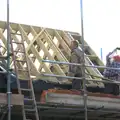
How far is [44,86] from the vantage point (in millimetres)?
10109

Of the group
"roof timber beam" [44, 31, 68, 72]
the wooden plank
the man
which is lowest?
the wooden plank

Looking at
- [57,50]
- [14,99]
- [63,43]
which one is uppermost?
[63,43]

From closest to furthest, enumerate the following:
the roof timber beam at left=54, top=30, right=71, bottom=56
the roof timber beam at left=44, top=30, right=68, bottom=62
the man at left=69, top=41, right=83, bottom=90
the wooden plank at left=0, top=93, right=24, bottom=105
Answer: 1. the wooden plank at left=0, top=93, right=24, bottom=105
2. the man at left=69, top=41, right=83, bottom=90
3. the roof timber beam at left=44, top=30, right=68, bottom=62
4. the roof timber beam at left=54, top=30, right=71, bottom=56

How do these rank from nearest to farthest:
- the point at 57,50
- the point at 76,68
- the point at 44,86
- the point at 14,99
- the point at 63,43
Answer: the point at 14,99, the point at 44,86, the point at 76,68, the point at 57,50, the point at 63,43

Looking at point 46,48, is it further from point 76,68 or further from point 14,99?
point 14,99

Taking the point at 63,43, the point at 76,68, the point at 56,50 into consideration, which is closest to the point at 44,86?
the point at 76,68

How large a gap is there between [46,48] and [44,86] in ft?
7.97

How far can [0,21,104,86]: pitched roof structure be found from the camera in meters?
11.6

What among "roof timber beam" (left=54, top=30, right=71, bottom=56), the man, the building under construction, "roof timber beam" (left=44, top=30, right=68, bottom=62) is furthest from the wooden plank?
"roof timber beam" (left=54, top=30, right=71, bottom=56)

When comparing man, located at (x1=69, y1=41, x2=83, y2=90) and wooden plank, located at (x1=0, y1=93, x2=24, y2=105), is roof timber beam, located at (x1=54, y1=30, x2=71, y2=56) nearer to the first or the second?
man, located at (x1=69, y1=41, x2=83, y2=90)

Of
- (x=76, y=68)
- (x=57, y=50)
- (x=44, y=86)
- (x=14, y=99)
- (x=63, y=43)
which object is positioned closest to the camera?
(x=14, y=99)

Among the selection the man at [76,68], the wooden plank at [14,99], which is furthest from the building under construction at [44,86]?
the man at [76,68]

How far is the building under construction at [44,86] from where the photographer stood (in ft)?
29.9

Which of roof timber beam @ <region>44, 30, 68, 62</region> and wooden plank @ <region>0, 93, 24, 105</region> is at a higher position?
roof timber beam @ <region>44, 30, 68, 62</region>
